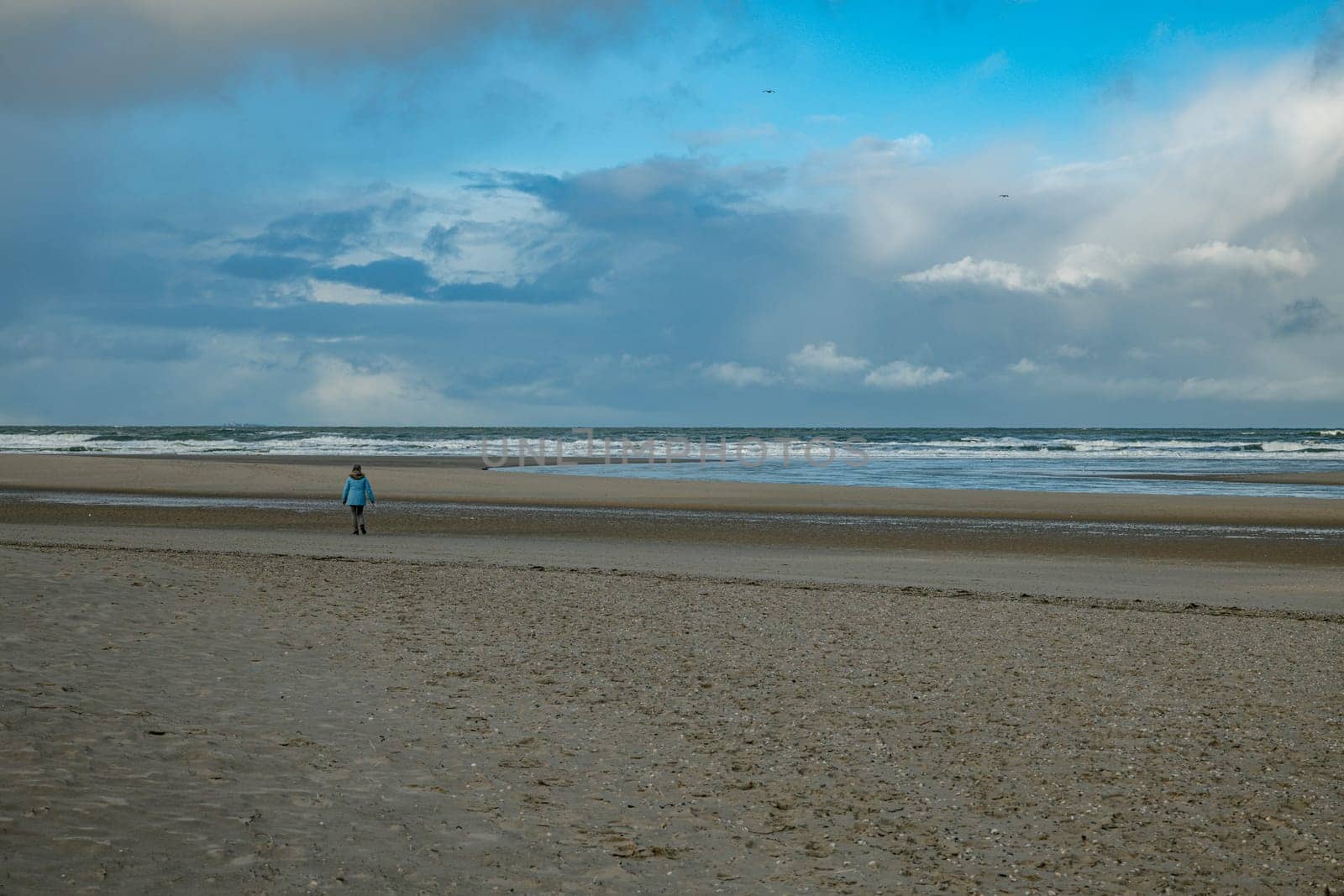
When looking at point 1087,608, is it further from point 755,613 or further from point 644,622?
point 644,622

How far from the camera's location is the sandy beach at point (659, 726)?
4969 mm

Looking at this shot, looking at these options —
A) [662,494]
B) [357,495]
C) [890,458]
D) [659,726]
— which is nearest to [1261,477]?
[890,458]

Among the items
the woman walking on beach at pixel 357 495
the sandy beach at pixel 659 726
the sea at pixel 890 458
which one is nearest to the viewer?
the sandy beach at pixel 659 726

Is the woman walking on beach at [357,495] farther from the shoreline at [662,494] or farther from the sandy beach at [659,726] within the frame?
the shoreline at [662,494]

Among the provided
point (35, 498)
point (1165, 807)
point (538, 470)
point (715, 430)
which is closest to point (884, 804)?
point (1165, 807)

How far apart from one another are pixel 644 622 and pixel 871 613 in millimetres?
2647

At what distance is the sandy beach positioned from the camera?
4.97m

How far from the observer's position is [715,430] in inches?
5340

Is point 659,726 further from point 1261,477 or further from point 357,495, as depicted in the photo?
point 1261,477

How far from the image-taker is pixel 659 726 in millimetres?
7359

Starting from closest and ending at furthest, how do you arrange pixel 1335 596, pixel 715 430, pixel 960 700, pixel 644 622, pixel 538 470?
pixel 960 700, pixel 644 622, pixel 1335 596, pixel 538 470, pixel 715 430

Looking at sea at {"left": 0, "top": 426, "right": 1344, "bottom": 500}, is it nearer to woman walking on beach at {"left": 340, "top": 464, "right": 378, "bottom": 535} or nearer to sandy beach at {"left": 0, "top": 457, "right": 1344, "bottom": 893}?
woman walking on beach at {"left": 340, "top": 464, "right": 378, "bottom": 535}

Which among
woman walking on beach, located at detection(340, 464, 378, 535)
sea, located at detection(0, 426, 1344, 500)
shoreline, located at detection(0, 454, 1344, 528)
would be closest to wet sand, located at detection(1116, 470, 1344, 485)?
sea, located at detection(0, 426, 1344, 500)

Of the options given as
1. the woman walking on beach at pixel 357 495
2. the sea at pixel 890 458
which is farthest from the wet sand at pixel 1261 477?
the woman walking on beach at pixel 357 495
